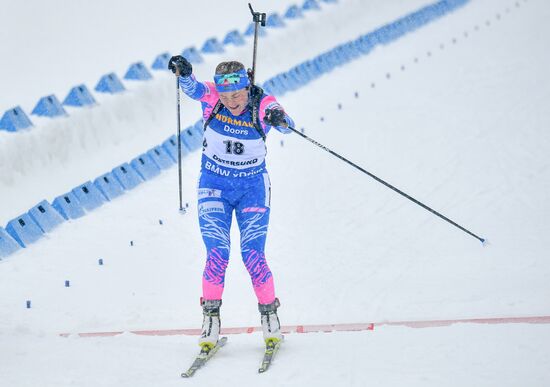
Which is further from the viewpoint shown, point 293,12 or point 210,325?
point 293,12

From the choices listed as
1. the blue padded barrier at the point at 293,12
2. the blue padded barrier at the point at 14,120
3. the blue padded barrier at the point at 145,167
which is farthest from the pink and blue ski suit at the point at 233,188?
the blue padded barrier at the point at 293,12

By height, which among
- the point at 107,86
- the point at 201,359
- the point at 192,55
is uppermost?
the point at 192,55

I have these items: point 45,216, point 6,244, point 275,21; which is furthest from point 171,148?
point 275,21

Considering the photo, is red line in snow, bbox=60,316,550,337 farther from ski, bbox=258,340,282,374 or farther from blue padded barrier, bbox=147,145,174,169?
blue padded barrier, bbox=147,145,174,169

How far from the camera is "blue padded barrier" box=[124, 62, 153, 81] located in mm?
15867

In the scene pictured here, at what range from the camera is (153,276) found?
8.66 m

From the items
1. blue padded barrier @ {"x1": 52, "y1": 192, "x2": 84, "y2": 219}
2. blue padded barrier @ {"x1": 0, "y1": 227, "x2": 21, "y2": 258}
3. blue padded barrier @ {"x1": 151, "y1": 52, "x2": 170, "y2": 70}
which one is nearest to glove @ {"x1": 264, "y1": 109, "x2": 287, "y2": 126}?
blue padded barrier @ {"x1": 0, "y1": 227, "x2": 21, "y2": 258}

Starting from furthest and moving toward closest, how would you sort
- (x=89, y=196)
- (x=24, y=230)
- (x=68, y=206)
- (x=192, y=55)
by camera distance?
(x=192, y=55) → (x=89, y=196) → (x=68, y=206) → (x=24, y=230)

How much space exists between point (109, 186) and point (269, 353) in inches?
226

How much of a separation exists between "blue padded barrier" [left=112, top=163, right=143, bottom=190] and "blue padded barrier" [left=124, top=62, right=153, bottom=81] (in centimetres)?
434

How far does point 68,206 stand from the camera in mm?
10477

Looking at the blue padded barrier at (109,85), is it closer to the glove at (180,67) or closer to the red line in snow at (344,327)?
the red line in snow at (344,327)

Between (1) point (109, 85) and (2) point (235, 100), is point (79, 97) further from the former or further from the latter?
(2) point (235, 100)

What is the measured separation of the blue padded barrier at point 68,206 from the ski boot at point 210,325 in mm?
4623
